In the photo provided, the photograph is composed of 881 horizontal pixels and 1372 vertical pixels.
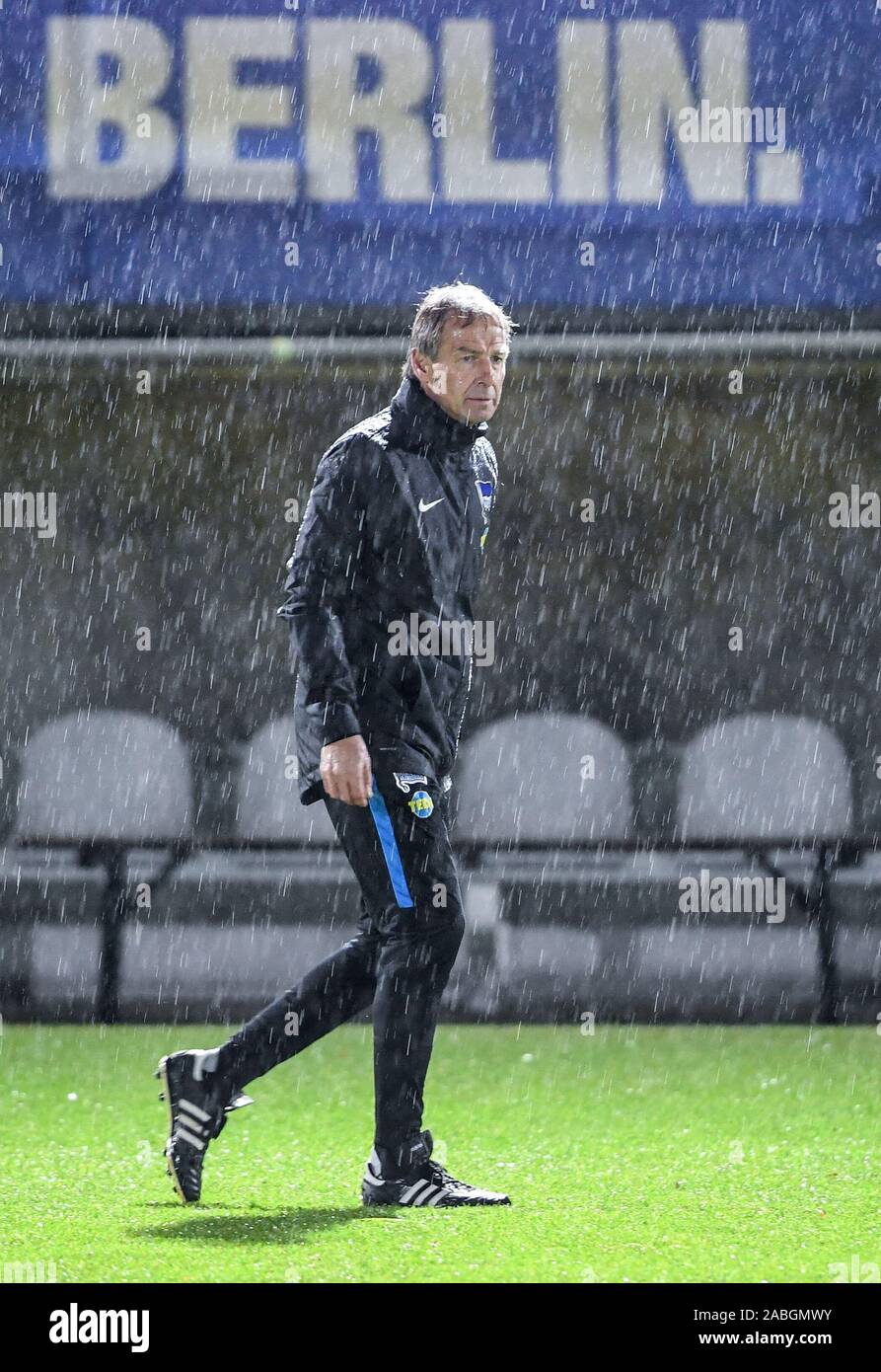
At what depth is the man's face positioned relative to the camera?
354cm

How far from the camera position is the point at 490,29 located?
802 centimetres

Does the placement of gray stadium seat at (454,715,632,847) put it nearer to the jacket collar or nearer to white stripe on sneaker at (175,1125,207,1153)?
white stripe on sneaker at (175,1125,207,1153)

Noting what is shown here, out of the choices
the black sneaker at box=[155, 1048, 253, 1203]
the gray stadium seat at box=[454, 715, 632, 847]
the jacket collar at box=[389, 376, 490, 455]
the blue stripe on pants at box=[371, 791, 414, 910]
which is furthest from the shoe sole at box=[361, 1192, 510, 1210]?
the gray stadium seat at box=[454, 715, 632, 847]

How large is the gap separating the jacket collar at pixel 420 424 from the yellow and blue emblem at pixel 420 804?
2.16 ft

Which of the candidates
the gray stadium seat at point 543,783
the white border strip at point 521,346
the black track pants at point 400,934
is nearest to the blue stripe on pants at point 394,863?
the black track pants at point 400,934

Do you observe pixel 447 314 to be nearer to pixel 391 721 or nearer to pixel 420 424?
pixel 420 424

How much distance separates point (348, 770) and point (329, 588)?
0.36 metres

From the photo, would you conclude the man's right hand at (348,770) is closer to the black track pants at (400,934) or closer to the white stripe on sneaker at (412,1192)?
the black track pants at (400,934)

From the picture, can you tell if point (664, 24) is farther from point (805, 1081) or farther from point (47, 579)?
point (805, 1081)

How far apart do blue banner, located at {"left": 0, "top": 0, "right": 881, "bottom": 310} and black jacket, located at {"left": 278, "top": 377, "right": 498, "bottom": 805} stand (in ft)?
14.7

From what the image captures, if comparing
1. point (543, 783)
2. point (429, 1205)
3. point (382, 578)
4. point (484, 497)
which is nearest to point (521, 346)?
point (543, 783)
